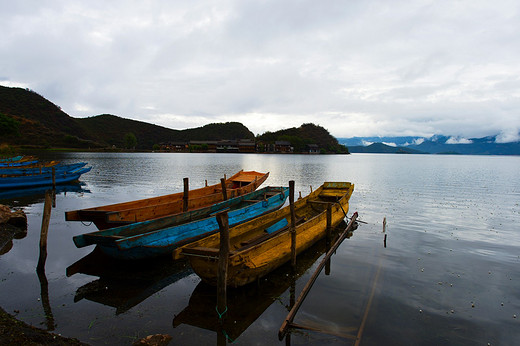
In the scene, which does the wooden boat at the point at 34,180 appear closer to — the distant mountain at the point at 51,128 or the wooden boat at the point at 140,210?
the wooden boat at the point at 140,210

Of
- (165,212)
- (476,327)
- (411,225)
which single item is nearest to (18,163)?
(165,212)

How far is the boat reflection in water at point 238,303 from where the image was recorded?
25.7 ft

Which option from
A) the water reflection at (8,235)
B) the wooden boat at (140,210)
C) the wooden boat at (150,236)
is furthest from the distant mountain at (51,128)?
the wooden boat at (150,236)

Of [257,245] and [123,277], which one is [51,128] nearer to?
[123,277]

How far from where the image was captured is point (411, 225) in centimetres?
1889

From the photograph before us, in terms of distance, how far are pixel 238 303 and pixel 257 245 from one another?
1842mm

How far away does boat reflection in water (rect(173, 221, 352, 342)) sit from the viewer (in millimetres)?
7832

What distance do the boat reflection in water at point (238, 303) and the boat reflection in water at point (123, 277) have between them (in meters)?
1.49

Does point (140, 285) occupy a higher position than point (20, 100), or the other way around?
point (20, 100)

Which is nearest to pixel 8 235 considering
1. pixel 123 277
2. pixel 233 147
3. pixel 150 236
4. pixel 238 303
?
pixel 123 277

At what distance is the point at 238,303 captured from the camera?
8.83m

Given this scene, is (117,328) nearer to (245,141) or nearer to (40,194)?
(40,194)

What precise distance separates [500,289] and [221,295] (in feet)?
32.5

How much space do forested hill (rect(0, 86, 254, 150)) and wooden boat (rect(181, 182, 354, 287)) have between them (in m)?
91.4
